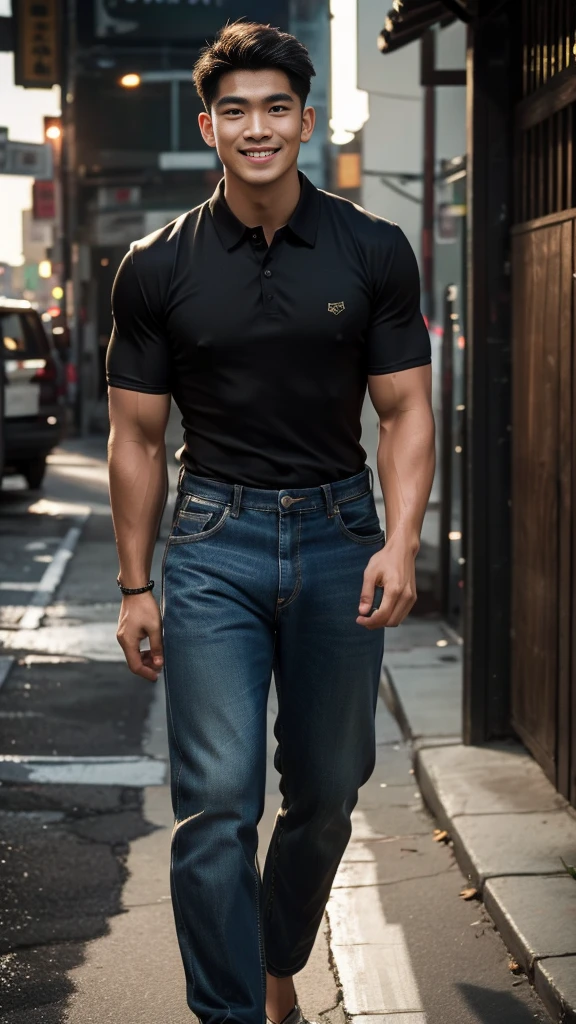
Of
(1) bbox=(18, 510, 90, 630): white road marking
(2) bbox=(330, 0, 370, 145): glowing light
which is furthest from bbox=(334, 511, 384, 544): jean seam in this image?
(2) bbox=(330, 0, 370, 145): glowing light

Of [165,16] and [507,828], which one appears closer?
[507,828]

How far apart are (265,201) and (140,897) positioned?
2.36m

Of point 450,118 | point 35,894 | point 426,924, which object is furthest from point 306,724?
point 450,118

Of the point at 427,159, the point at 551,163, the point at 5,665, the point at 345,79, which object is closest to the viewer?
the point at 551,163

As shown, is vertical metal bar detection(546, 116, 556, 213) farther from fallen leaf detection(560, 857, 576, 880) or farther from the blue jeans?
the blue jeans

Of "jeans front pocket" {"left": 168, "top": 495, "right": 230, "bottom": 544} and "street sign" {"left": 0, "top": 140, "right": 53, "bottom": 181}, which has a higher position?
"street sign" {"left": 0, "top": 140, "right": 53, "bottom": 181}

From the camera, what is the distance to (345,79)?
1114 cm

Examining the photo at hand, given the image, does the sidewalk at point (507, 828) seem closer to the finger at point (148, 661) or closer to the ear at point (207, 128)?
the finger at point (148, 661)

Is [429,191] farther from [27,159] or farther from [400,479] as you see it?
[400,479]

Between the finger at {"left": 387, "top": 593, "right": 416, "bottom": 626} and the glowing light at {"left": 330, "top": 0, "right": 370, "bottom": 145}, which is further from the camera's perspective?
the glowing light at {"left": 330, "top": 0, "right": 370, "bottom": 145}

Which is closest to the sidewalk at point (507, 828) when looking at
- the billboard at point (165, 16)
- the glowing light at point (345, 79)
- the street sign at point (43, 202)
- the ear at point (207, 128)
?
the ear at point (207, 128)

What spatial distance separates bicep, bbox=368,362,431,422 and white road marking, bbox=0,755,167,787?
305 centimetres

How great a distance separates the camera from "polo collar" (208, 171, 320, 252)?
3342 mm

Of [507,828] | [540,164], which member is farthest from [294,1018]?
[540,164]
